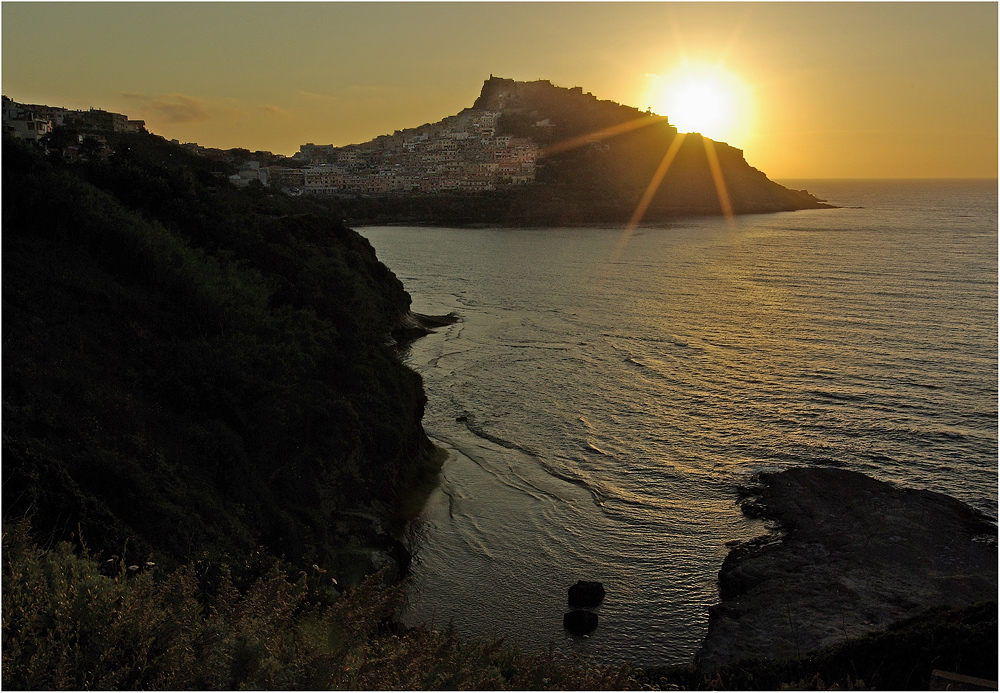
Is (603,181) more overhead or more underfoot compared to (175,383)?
more overhead

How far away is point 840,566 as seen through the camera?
1444cm

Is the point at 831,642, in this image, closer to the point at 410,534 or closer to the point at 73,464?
the point at 410,534

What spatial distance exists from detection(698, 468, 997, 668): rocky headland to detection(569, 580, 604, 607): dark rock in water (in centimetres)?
222

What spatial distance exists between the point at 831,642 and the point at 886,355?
2358 centimetres

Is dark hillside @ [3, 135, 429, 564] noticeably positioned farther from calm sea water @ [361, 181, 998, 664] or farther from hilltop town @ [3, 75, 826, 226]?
hilltop town @ [3, 75, 826, 226]

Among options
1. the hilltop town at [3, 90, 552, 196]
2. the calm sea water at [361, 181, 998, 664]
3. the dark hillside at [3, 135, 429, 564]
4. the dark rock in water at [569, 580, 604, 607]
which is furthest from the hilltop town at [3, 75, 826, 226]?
the dark rock in water at [569, 580, 604, 607]

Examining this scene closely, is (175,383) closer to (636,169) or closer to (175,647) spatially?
(175,647)

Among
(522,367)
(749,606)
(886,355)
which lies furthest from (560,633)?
(886,355)

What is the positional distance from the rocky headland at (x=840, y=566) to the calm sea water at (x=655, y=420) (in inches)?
25.7

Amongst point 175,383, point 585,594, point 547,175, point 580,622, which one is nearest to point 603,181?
point 547,175

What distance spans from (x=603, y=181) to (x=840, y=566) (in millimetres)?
140095

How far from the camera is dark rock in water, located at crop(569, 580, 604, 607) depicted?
13.7 metres

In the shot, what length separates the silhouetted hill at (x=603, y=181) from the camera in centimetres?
13212

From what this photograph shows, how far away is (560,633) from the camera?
12820 mm
